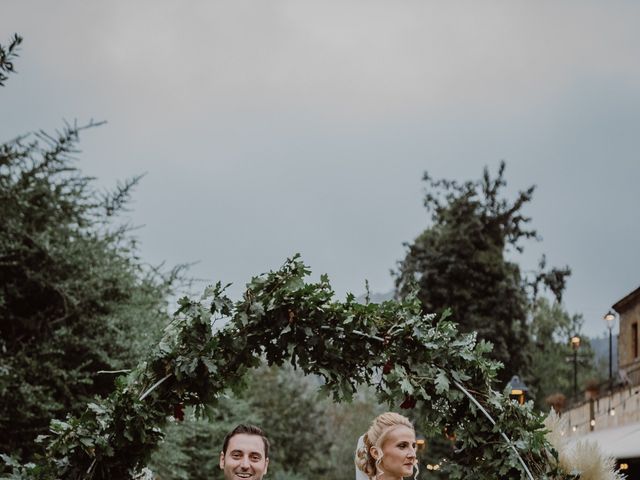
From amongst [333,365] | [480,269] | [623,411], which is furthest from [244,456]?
[480,269]

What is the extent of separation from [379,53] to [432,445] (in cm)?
6637

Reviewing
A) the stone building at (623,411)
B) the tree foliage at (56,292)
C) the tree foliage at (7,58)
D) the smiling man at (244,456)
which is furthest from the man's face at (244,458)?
the stone building at (623,411)

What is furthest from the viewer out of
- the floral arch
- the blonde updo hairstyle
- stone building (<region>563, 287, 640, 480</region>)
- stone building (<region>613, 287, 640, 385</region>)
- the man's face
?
stone building (<region>613, 287, 640, 385</region>)

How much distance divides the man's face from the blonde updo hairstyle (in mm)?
785

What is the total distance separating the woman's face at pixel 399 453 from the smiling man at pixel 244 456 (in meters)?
0.80

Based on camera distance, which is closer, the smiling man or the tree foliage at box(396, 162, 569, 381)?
the smiling man

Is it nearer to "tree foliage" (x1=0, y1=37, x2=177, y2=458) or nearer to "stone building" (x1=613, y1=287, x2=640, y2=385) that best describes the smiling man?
"tree foliage" (x1=0, y1=37, x2=177, y2=458)

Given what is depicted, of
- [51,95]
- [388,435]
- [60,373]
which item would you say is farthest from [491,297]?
[51,95]

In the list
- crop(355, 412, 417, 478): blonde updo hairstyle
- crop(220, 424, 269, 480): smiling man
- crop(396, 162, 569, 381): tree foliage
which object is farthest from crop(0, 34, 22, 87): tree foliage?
crop(396, 162, 569, 381): tree foliage

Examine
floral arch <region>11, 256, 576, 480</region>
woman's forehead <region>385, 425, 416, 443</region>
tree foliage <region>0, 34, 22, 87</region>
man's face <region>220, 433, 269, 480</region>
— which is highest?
tree foliage <region>0, 34, 22, 87</region>

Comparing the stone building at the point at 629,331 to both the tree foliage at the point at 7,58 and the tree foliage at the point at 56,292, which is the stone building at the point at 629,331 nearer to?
the tree foliage at the point at 56,292

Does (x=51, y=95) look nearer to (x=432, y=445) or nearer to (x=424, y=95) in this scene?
(x=432, y=445)

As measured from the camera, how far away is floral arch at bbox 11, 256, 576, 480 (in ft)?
19.2

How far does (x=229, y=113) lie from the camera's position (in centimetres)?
11700
